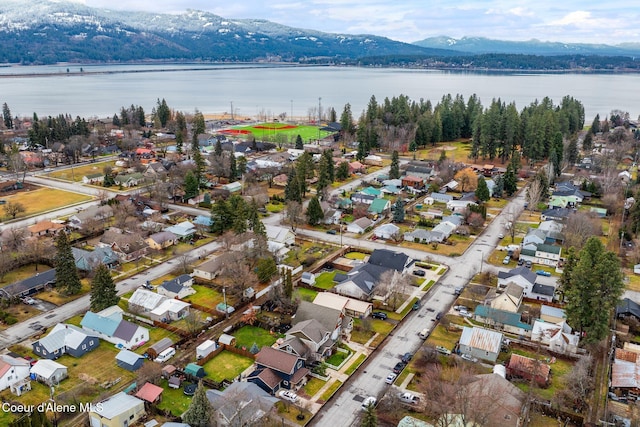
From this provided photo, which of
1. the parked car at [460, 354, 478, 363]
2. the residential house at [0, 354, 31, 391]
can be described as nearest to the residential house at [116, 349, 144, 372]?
the residential house at [0, 354, 31, 391]

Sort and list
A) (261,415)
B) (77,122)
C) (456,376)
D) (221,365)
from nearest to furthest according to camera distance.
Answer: (261,415) < (456,376) < (221,365) < (77,122)

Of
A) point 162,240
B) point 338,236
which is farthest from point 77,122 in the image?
point 338,236

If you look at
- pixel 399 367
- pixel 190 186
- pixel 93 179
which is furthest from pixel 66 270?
pixel 93 179

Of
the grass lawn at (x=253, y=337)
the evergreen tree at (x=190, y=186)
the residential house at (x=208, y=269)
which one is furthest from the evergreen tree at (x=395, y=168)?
the grass lawn at (x=253, y=337)

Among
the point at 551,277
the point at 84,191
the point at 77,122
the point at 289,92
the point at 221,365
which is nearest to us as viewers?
the point at 221,365

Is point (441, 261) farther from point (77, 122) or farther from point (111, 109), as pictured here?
point (111, 109)

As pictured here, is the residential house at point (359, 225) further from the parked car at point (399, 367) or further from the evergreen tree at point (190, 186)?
the parked car at point (399, 367)

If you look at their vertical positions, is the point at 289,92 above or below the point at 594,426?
above
